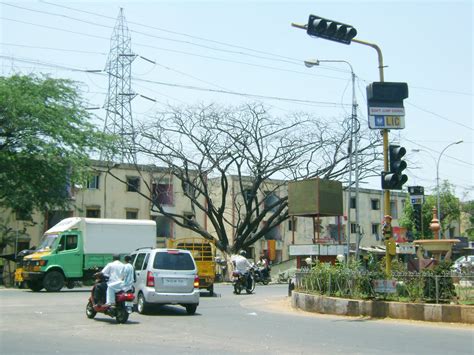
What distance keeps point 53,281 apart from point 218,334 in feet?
51.1

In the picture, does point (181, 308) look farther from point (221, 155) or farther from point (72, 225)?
point (221, 155)

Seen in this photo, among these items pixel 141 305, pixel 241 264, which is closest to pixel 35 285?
pixel 241 264

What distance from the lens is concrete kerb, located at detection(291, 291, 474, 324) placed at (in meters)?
14.1

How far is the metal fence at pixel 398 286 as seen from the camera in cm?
1451

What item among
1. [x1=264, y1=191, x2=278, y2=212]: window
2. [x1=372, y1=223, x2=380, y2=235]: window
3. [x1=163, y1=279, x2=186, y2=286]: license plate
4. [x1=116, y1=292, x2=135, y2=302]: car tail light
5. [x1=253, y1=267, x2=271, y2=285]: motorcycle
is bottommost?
[x1=253, y1=267, x2=271, y2=285]: motorcycle

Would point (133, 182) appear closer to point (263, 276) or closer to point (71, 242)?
point (263, 276)

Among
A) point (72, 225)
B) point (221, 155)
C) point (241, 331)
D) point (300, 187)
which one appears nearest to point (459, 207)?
point (221, 155)

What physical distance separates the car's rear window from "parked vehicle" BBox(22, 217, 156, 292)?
1140cm

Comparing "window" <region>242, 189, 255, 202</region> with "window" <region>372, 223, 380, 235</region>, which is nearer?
"window" <region>242, 189, 255, 202</region>

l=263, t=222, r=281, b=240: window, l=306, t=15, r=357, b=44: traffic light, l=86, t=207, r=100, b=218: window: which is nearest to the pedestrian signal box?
l=306, t=15, r=357, b=44: traffic light

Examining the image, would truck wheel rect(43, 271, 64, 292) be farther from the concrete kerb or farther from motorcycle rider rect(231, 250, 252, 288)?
the concrete kerb

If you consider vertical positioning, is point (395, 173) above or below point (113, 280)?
above

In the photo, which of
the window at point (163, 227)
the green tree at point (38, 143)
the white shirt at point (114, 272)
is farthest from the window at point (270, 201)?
the white shirt at point (114, 272)

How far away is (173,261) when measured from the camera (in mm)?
16375
